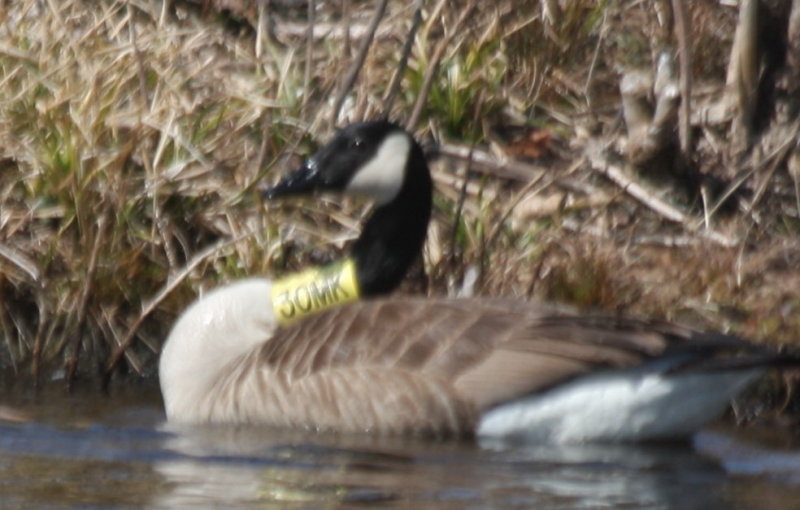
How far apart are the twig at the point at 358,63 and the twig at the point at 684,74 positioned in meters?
1.38

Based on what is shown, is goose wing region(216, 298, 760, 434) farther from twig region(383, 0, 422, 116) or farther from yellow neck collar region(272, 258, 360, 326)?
twig region(383, 0, 422, 116)

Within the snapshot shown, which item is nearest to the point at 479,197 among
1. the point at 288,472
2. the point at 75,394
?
the point at 75,394

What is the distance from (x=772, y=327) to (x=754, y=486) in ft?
5.90

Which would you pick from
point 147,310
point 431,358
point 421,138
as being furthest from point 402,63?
point 431,358

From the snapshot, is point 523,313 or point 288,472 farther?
point 523,313

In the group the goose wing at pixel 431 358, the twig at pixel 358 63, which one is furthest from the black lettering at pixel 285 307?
the twig at pixel 358 63

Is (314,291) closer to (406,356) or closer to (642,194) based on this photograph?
(406,356)

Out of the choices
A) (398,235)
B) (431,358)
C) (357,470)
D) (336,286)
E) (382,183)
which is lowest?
(357,470)

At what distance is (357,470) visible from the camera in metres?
6.45

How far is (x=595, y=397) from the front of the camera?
6.86 metres

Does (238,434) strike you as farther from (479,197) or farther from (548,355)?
(479,197)

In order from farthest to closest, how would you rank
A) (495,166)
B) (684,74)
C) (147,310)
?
(495,166), (684,74), (147,310)

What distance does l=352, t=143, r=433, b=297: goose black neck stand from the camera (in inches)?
309

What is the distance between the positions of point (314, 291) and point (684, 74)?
7.18 feet
